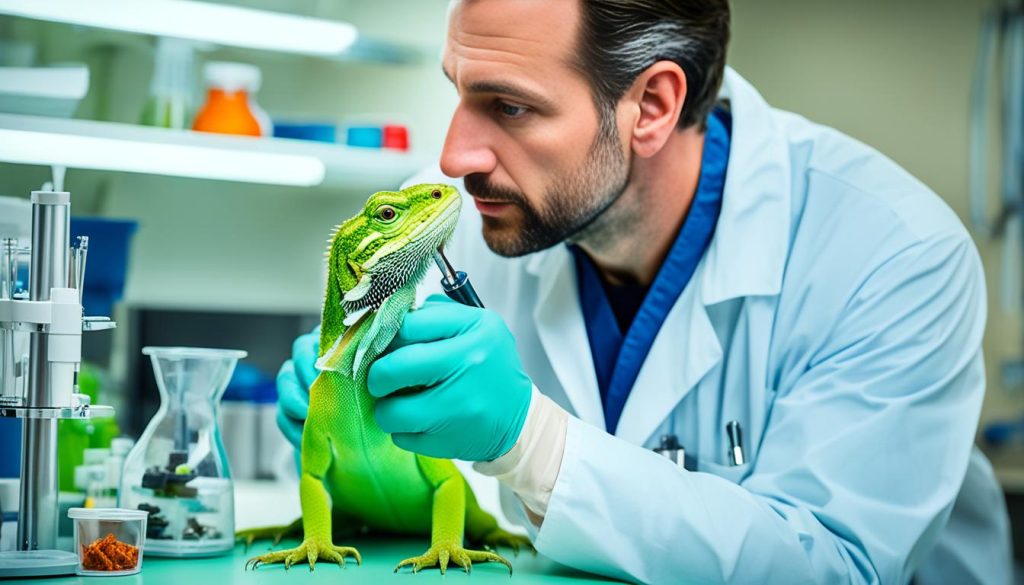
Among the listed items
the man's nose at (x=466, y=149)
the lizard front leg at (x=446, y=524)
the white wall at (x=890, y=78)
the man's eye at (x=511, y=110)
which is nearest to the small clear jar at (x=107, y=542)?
the lizard front leg at (x=446, y=524)

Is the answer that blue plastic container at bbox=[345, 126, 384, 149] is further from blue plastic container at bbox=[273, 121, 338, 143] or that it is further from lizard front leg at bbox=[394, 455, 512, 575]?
lizard front leg at bbox=[394, 455, 512, 575]

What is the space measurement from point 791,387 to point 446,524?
62 cm

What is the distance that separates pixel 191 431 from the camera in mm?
1264

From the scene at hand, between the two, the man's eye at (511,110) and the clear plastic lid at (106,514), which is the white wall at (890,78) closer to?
the man's eye at (511,110)

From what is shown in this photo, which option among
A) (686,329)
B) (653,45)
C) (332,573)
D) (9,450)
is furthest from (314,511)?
(653,45)

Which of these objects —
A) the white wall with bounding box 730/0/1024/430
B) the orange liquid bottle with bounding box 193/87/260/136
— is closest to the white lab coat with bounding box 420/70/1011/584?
the orange liquid bottle with bounding box 193/87/260/136

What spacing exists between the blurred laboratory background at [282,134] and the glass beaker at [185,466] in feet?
1.09

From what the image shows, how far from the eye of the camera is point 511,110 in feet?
5.18

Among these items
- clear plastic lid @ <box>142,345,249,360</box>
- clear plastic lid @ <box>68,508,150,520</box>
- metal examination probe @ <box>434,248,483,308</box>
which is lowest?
clear plastic lid @ <box>68,508,150,520</box>

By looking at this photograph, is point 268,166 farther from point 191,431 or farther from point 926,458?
point 926,458

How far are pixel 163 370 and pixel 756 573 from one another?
76 cm

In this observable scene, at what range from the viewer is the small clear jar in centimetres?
110

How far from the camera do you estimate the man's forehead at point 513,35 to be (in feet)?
5.09

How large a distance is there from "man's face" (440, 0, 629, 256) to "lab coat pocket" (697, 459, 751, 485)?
426mm
